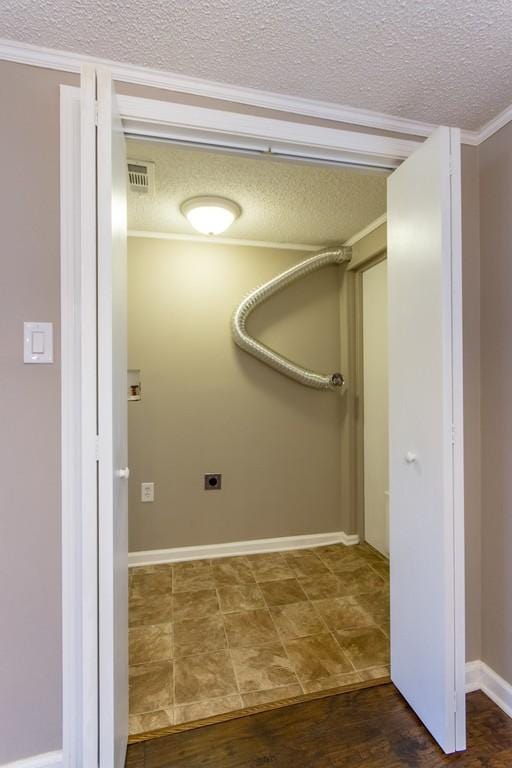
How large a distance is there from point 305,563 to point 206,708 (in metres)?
1.30

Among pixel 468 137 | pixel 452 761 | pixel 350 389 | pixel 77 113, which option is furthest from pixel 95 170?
pixel 350 389

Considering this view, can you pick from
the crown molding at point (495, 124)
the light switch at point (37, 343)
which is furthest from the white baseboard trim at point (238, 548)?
the crown molding at point (495, 124)

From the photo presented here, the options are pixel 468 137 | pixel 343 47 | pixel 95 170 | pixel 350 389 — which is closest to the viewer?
pixel 95 170

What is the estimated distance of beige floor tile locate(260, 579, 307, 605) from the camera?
7.09 ft

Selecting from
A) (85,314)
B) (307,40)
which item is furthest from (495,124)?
(85,314)

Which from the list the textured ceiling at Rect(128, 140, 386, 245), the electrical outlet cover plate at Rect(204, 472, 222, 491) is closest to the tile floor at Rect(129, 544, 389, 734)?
the electrical outlet cover plate at Rect(204, 472, 222, 491)

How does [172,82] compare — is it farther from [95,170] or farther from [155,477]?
[155,477]

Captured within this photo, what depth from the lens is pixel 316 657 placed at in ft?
5.59

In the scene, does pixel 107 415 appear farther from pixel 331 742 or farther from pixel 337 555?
pixel 337 555

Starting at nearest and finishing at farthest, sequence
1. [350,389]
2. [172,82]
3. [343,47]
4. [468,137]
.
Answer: [343,47] < [172,82] < [468,137] < [350,389]

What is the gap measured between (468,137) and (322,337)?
1574mm

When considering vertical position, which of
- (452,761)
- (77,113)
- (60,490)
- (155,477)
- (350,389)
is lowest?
(452,761)

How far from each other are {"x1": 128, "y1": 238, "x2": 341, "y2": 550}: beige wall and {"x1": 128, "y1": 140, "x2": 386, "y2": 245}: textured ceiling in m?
0.30

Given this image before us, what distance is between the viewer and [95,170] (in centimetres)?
94
